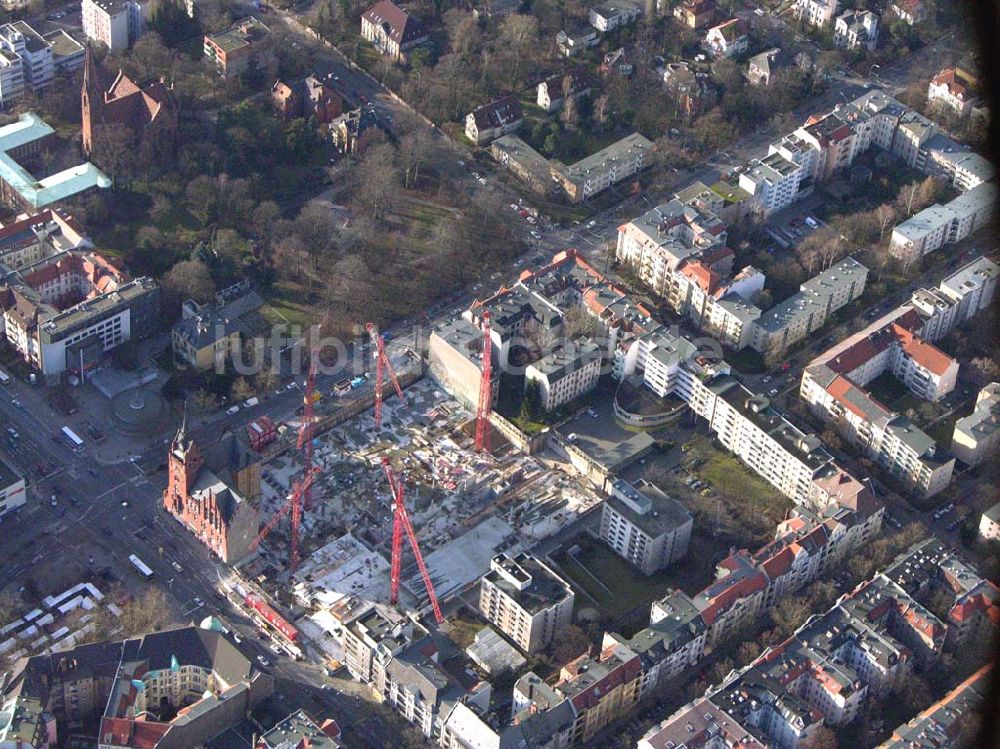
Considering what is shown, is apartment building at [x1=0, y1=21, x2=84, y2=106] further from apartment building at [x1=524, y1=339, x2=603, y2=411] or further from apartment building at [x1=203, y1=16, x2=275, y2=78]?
apartment building at [x1=524, y1=339, x2=603, y2=411]

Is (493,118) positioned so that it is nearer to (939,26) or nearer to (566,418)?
(566,418)

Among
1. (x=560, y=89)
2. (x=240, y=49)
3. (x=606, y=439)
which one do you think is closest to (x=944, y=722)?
(x=606, y=439)

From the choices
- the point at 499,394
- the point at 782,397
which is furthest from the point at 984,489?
the point at 499,394

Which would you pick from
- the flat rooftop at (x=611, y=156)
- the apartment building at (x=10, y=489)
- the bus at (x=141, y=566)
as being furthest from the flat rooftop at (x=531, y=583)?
the flat rooftop at (x=611, y=156)

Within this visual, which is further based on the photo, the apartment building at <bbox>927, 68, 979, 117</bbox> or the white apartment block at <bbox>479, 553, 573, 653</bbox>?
the apartment building at <bbox>927, 68, 979, 117</bbox>

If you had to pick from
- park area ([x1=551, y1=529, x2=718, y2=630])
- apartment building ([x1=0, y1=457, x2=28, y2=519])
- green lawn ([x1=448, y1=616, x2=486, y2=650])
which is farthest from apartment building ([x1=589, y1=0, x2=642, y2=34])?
apartment building ([x1=0, y1=457, x2=28, y2=519])

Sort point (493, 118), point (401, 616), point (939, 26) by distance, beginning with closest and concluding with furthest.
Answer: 1. point (401, 616)
2. point (493, 118)
3. point (939, 26)
